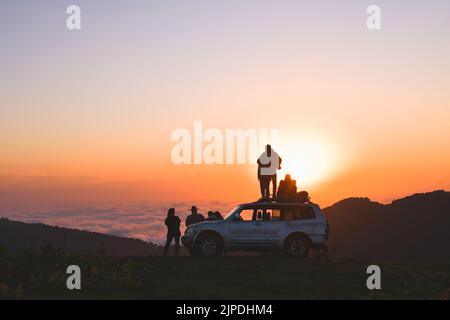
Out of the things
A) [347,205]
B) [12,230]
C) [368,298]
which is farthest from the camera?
[347,205]

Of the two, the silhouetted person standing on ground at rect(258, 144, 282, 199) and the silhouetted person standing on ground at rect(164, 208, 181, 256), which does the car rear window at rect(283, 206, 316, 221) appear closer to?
the silhouetted person standing on ground at rect(258, 144, 282, 199)

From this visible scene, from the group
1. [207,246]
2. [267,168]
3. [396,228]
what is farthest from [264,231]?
[396,228]

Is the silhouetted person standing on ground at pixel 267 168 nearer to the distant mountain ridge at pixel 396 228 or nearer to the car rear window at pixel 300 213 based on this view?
the car rear window at pixel 300 213

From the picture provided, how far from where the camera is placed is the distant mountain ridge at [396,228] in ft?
265

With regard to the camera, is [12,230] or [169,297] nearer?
[169,297]

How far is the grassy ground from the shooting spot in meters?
20.1

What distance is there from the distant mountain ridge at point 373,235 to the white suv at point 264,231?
50487mm

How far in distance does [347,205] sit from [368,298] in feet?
268

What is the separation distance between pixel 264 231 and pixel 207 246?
205cm

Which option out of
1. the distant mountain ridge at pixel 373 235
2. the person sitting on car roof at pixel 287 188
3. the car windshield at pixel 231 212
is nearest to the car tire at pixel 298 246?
the car windshield at pixel 231 212

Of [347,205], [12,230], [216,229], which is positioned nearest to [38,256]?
[216,229]
